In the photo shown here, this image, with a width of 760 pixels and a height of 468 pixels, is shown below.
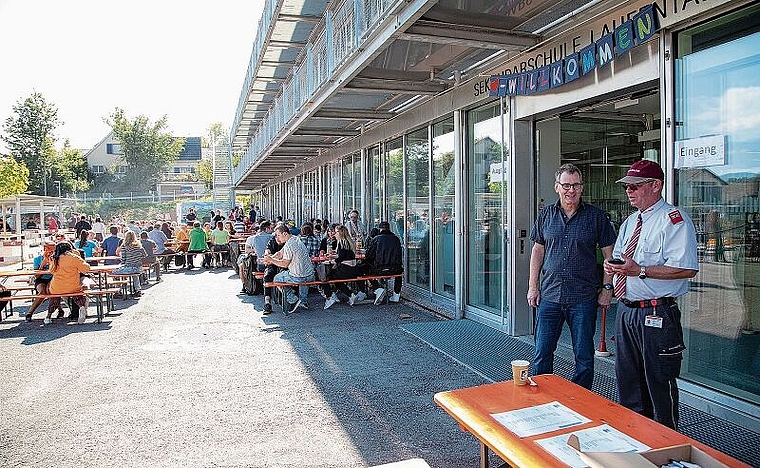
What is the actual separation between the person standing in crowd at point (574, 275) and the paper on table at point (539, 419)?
138cm

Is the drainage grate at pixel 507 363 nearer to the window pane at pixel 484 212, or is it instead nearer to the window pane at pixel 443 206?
the window pane at pixel 484 212

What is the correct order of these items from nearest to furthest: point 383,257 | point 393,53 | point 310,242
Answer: point 393,53
point 383,257
point 310,242

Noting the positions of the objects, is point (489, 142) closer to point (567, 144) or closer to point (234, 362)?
point (567, 144)

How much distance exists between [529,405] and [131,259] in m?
10.6

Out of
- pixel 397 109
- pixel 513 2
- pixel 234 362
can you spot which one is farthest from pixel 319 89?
pixel 234 362

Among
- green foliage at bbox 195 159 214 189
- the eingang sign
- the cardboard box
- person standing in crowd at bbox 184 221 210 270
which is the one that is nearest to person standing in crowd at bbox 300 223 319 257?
the eingang sign

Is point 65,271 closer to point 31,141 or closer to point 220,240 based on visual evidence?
point 220,240

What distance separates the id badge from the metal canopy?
118 inches

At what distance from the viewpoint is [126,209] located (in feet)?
151

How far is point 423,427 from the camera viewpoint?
465cm

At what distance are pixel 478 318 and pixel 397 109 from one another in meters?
4.24

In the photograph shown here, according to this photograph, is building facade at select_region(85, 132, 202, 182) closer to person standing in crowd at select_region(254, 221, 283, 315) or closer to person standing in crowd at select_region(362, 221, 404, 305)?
person standing in crowd at select_region(254, 221, 283, 315)

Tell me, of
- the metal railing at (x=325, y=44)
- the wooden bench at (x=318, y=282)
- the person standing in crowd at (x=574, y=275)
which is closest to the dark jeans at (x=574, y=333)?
the person standing in crowd at (x=574, y=275)

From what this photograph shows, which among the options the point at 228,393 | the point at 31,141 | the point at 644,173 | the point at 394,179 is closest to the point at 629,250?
the point at 644,173
